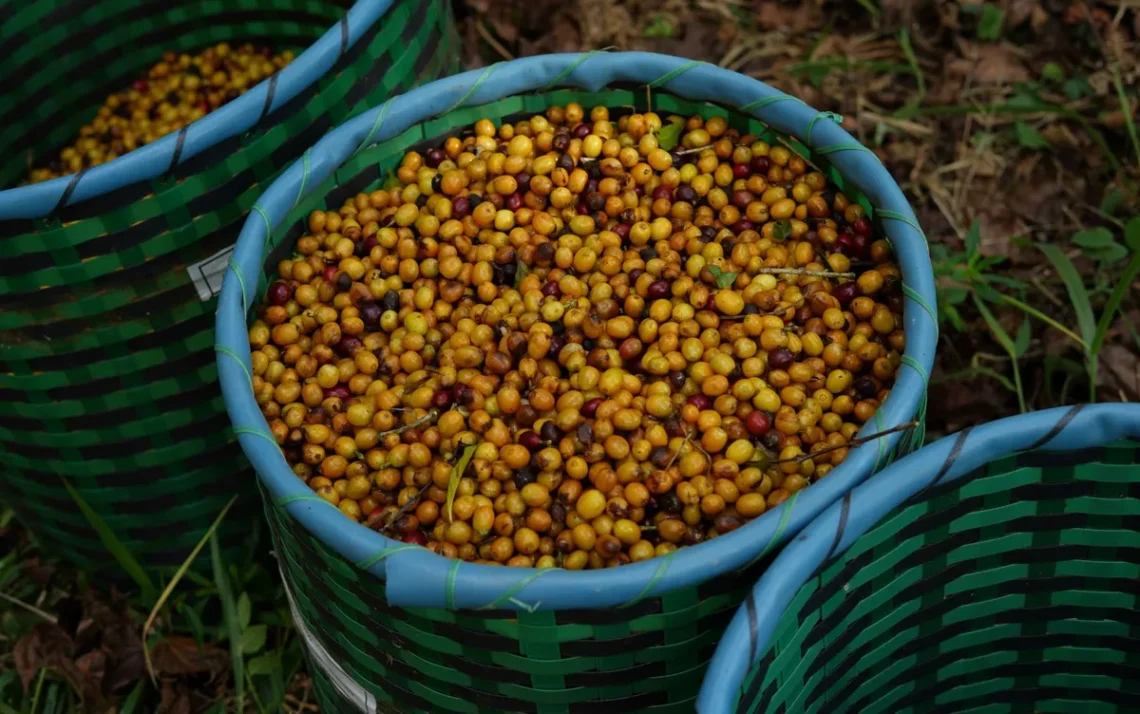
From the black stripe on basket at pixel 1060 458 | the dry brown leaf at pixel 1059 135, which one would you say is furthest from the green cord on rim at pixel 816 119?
the dry brown leaf at pixel 1059 135

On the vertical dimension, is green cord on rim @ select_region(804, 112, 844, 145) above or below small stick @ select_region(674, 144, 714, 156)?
below

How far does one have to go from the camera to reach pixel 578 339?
220 centimetres

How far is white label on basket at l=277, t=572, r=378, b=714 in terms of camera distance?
2037 millimetres

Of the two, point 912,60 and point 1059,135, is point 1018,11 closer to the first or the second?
point 912,60

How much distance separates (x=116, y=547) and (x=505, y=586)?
1.40 meters

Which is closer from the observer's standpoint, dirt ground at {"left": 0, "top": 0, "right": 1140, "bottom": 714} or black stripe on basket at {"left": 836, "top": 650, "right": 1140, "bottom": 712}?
black stripe on basket at {"left": 836, "top": 650, "right": 1140, "bottom": 712}

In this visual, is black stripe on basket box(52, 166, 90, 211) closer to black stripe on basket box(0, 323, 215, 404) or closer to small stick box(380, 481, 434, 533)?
black stripe on basket box(0, 323, 215, 404)

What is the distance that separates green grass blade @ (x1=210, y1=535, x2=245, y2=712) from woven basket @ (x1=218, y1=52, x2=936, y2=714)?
1.28ft

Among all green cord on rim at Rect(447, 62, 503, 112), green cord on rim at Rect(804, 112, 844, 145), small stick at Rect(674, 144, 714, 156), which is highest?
green cord on rim at Rect(447, 62, 503, 112)

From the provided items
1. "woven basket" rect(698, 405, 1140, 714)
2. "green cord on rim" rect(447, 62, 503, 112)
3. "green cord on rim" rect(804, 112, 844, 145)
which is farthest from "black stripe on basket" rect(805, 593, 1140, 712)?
"green cord on rim" rect(447, 62, 503, 112)

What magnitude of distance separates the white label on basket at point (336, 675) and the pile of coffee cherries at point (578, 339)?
0.92 feet

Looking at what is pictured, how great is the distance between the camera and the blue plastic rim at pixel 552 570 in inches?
64.2

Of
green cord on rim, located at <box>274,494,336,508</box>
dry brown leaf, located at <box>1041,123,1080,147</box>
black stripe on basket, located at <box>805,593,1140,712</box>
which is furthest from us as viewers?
dry brown leaf, located at <box>1041,123,1080,147</box>

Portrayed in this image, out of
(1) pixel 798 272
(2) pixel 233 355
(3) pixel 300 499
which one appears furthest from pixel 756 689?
(2) pixel 233 355
